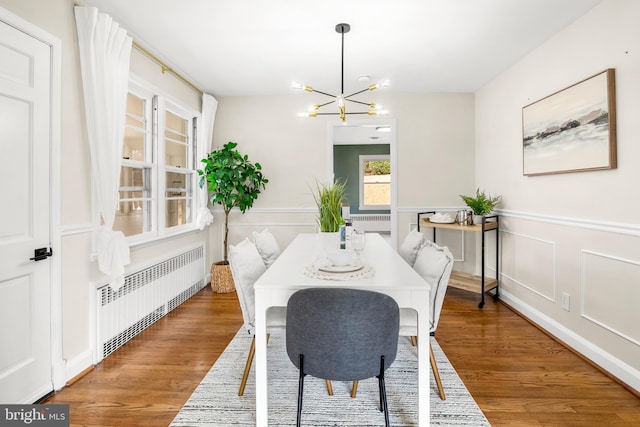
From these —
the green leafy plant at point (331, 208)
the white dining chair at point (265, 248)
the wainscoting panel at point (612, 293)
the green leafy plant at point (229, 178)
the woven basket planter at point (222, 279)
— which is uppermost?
the green leafy plant at point (229, 178)

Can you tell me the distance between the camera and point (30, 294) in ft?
6.46

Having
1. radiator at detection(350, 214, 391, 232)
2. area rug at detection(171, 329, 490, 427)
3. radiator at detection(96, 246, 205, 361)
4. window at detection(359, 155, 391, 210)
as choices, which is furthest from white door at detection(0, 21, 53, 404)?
window at detection(359, 155, 391, 210)

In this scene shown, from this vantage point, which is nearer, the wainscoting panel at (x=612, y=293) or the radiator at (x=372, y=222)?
the wainscoting panel at (x=612, y=293)

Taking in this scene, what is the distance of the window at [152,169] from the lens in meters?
3.08

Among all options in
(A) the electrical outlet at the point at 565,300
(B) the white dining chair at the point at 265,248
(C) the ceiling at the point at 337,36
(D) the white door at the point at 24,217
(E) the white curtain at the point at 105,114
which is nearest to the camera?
(D) the white door at the point at 24,217

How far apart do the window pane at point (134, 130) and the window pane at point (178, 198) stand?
0.56 meters

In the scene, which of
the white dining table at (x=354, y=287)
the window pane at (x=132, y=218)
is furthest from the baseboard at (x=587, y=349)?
the window pane at (x=132, y=218)

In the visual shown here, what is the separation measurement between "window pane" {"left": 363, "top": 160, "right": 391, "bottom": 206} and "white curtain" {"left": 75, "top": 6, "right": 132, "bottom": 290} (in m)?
7.05

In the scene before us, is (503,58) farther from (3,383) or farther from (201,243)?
(3,383)

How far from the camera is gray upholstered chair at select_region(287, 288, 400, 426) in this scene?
4.80ft

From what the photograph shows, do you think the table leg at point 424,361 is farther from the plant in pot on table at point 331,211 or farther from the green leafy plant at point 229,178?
the green leafy plant at point 229,178

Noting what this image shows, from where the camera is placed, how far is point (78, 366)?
7.55 feet

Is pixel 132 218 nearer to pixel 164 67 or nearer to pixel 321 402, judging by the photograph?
pixel 164 67

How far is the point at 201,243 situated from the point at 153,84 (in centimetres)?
193
